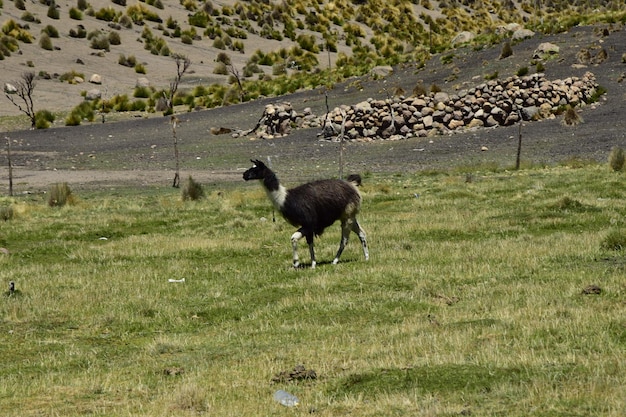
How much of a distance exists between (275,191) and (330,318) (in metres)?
5.16

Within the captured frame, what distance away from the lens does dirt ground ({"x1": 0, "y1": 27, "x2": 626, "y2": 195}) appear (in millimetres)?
45812

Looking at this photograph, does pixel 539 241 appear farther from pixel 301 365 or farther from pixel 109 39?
pixel 109 39

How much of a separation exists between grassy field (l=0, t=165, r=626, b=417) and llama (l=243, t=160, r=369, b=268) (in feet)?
2.59

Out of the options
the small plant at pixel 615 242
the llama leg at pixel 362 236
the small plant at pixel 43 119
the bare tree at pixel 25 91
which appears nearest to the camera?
the small plant at pixel 615 242

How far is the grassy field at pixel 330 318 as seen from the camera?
28.7ft

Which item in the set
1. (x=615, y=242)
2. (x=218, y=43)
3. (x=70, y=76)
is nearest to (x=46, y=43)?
(x=70, y=76)

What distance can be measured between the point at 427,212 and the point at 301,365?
16725 mm

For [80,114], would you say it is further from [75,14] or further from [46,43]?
[75,14]

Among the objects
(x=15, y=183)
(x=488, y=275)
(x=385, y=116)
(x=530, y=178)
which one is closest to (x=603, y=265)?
(x=488, y=275)

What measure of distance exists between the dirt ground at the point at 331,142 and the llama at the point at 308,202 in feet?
78.5

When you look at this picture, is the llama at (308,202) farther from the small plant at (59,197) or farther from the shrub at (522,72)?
the shrub at (522,72)

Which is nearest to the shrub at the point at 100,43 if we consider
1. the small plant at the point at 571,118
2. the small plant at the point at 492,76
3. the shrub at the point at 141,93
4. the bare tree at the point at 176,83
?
the shrub at the point at 141,93

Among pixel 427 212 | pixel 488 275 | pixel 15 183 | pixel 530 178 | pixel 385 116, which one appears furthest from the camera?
pixel 385 116

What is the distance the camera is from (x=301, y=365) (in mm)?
9742
